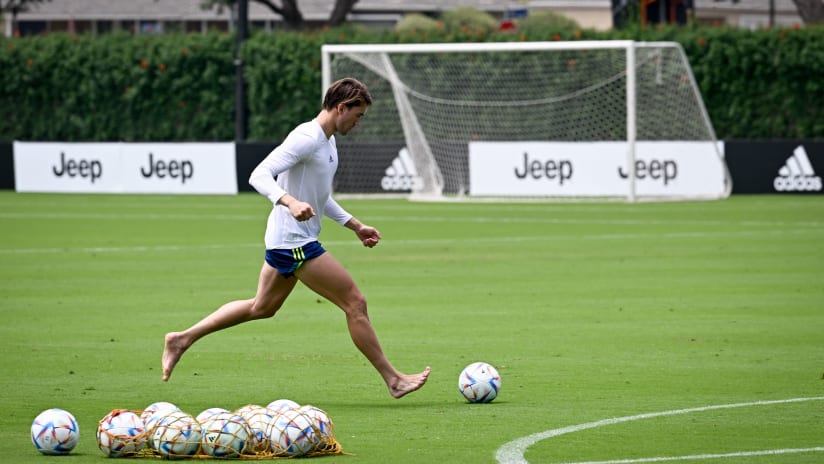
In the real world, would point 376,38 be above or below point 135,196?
above

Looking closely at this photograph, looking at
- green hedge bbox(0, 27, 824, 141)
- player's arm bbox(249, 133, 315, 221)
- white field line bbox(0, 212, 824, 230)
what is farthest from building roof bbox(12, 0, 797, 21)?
player's arm bbox(249, 133, 315, 221)

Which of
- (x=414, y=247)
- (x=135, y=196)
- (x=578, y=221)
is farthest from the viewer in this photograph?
(x=135, y=196)

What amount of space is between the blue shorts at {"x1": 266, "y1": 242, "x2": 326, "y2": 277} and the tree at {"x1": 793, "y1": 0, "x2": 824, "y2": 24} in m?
41.9

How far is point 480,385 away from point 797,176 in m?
26.0

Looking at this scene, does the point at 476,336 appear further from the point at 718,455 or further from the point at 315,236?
the point at 718,455

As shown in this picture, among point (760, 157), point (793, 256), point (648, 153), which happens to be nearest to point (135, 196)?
point (648, 153)

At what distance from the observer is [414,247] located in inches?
898

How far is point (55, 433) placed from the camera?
26.5 ft

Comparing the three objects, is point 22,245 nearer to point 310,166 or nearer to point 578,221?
point 578,221

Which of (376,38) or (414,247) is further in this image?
(376,38)

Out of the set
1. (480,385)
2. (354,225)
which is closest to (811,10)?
(354,225)

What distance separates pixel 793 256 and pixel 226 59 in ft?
80.6

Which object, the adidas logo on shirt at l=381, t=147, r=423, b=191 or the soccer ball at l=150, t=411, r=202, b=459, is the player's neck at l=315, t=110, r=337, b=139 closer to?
the soccer ball at l=150, t=411, r=202, b=459

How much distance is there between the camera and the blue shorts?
9617mm
